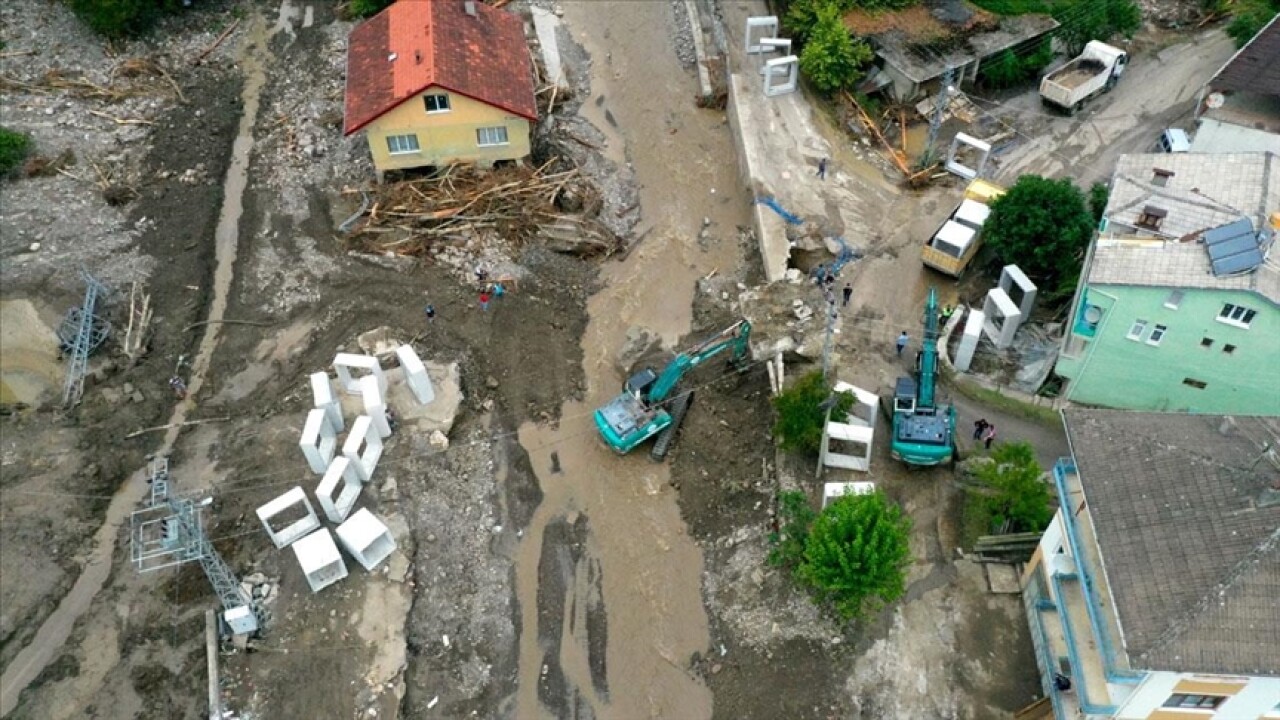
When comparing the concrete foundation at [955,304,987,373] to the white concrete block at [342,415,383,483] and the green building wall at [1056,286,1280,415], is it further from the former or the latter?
the white concrete block at [342,415,383,483]

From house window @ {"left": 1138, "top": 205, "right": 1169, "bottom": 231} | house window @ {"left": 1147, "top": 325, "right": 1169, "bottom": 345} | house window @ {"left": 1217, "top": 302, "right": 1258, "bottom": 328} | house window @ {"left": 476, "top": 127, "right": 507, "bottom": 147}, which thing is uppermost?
house window @ {"left": 1138, "top": 205, "right": 1169, "bottom": 231}

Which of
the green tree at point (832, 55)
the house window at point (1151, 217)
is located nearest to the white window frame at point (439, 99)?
the green tree at point (832, 55)

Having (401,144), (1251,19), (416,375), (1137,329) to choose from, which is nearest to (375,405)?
(416,375)

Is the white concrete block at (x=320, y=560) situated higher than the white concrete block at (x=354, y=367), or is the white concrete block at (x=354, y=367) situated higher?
the white concrete block at (x=354, y=367)

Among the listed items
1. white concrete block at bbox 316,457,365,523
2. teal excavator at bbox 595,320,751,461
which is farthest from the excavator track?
white concrete block at bbox 316,457,365,523

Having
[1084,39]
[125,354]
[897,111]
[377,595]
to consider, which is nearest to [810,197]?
[897,111]

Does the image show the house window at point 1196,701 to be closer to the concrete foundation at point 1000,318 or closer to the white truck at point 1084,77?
the concrete foundation at point 1000,318

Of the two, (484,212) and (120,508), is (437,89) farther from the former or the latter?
(120,508)
